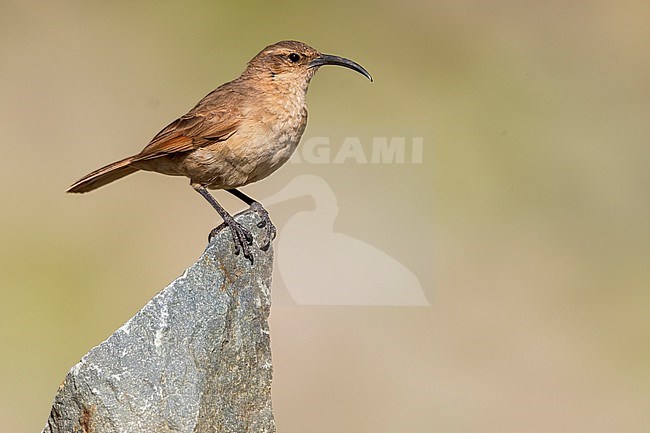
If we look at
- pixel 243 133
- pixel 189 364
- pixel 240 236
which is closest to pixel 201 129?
pixel 243 133

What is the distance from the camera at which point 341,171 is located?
8.49m

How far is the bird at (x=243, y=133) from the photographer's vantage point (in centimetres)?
529

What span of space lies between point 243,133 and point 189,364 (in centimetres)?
132

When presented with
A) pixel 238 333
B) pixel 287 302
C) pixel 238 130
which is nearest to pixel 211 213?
pixel 287 302

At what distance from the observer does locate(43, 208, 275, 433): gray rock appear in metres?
4.34

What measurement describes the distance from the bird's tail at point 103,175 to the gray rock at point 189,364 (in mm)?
881

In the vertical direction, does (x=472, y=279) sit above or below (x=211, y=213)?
below

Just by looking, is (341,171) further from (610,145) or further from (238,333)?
(238,333)

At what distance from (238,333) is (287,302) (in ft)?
11.6

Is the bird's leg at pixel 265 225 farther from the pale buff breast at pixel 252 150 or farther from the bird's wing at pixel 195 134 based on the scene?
the bird's wing at pixel 195 134

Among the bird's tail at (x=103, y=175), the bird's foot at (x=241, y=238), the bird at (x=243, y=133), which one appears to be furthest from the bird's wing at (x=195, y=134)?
the bird's foot at (x=241, y=238)

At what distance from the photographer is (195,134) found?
536 cm

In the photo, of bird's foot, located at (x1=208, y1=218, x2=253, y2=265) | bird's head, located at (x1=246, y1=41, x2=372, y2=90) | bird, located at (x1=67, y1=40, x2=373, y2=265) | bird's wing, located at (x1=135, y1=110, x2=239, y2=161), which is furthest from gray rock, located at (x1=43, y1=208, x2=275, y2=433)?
bird's head, located at (x1=246, y1=41, x2=372, y2=90)

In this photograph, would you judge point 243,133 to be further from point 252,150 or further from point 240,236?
point 240,236
